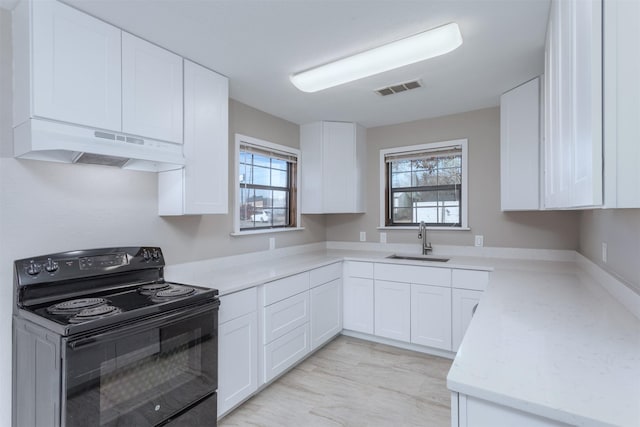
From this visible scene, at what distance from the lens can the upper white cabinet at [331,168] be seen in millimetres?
3676

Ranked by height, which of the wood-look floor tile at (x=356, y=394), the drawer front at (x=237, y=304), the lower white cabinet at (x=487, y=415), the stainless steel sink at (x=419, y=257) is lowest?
the wood-look floor tile at (x=356, y=394)

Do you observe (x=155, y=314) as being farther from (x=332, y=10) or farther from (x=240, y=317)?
(x=332, y=10)

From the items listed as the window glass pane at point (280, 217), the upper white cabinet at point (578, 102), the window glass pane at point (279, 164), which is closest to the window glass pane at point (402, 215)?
the window glass pane at point (280, 217)

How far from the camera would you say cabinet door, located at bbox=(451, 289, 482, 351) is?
2818 millimetres

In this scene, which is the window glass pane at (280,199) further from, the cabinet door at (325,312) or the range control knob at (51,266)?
the range control knob at (51,266)

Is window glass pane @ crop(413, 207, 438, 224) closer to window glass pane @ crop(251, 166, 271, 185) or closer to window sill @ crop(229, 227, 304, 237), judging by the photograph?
window sill @ crop(229, 227, 304, 237)

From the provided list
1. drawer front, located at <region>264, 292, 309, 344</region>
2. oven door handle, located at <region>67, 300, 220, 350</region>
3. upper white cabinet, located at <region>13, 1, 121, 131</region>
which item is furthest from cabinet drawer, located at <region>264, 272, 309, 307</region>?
upper white cabinet, located at <region>13, 1, 121, 131</region>

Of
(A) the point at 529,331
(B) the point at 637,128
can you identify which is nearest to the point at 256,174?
(A) the point at 529,331

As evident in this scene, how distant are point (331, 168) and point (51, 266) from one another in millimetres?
2658

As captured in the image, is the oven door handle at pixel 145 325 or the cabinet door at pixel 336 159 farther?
the cabinet door at pixel 336 159

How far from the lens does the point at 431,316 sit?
298 centimetres

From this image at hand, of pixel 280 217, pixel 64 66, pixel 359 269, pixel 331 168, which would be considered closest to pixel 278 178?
pixel 280 217

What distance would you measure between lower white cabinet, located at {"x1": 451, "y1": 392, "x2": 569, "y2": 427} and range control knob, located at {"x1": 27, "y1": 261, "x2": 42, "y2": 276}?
1910mm

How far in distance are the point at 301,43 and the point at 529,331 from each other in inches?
75.8
